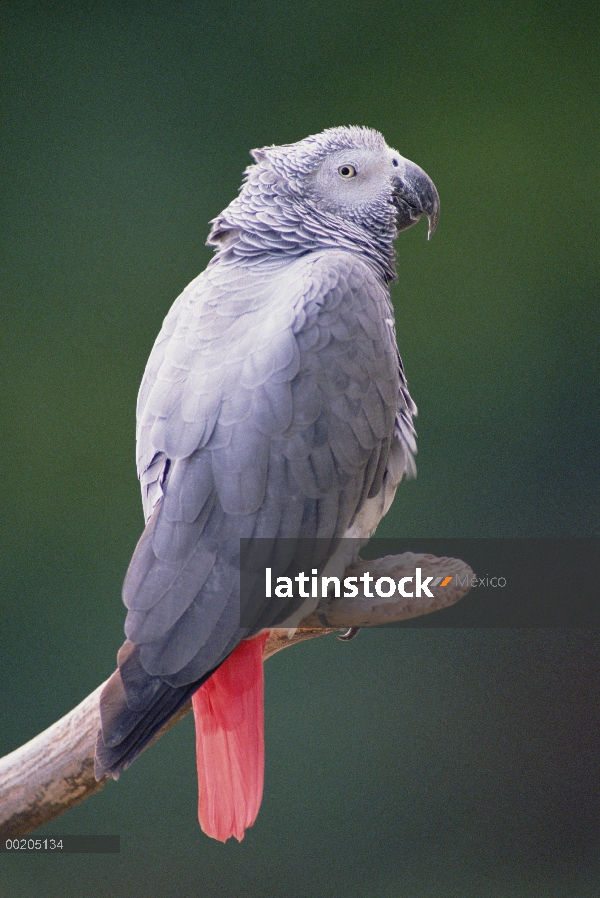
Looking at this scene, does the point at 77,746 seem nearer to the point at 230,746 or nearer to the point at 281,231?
the point at 230,746

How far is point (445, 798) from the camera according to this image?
66.4 inches

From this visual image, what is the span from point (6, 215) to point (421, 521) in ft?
3.51

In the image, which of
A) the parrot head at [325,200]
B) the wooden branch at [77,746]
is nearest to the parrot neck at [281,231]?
the parrot head at [325,200]

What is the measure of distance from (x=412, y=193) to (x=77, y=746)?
0.83 meters

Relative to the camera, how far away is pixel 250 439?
96cm

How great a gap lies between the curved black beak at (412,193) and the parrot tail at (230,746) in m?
0.62

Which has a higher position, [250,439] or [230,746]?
[250,439]

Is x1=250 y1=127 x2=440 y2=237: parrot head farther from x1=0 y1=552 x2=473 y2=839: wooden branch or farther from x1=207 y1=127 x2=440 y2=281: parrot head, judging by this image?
x1=0 y1=552 x2=473 y2=839: wooden branch

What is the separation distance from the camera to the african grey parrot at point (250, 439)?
0.90 meters

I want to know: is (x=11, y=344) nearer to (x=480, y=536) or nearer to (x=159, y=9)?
(x=159, y=9)

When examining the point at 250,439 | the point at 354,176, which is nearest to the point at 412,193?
the point at 354,176

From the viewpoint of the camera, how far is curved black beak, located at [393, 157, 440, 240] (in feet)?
3.78

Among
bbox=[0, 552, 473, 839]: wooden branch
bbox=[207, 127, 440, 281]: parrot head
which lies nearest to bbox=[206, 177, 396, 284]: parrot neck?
bbox=[207, 127, 440, 281]: parrot head

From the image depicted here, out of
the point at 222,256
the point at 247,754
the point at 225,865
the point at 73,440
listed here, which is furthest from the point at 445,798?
the point at 222,256
